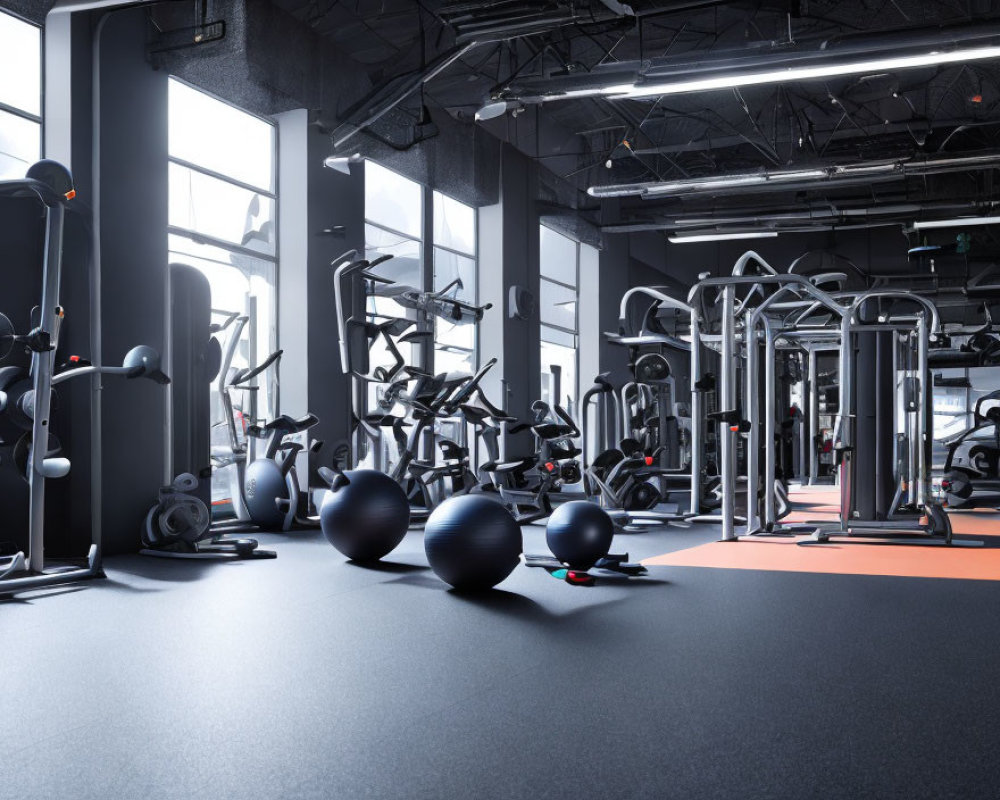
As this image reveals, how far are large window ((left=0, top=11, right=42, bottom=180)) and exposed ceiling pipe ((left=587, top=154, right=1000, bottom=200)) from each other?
20.4 feet

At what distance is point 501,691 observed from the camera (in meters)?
2.84

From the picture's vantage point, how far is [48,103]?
5906 mm

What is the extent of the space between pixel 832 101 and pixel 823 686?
926cm

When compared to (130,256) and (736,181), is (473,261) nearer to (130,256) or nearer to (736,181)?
(736,181)

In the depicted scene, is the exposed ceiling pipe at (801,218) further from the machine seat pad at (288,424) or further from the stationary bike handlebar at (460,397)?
the machine seat pad at (288,424)

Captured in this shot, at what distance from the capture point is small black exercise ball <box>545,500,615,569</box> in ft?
16.5

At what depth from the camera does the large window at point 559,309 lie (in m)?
13.1

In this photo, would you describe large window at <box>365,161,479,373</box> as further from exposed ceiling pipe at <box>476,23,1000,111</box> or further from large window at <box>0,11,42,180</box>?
large window at <box>0,11,42,180</box>

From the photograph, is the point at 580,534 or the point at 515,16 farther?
the point at 515,16

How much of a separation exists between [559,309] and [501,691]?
433 inches

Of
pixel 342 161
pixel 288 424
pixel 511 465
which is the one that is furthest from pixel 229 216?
pixel 511 465

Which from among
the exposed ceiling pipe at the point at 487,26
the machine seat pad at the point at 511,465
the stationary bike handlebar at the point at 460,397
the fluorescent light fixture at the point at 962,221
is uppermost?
the exposed ceiling pipe at the point at 487,26

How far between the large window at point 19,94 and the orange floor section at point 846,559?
15.3 feet

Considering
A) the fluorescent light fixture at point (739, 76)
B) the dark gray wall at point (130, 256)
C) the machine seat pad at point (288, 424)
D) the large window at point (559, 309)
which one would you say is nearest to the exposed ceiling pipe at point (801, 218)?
the large window at point (559, 309)
